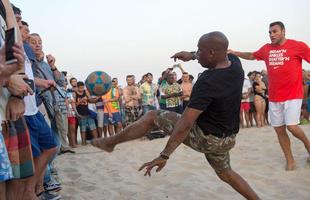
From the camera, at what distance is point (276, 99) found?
222 inches

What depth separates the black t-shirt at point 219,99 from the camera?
10.5ft

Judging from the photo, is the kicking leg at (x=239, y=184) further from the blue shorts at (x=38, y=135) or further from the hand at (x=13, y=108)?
the hand at (x=13, y=108)

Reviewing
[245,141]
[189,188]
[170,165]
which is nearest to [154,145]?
[245,141]

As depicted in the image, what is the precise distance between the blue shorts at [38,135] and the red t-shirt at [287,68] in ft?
11.1

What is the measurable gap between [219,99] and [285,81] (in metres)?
2.64

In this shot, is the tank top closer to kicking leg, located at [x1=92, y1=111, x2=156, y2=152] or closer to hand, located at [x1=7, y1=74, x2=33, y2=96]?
kicking leg, located at [x1=92, y1=111, x2=156, y2=152]

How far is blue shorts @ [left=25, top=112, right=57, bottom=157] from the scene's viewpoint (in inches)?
137

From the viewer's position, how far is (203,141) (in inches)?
135

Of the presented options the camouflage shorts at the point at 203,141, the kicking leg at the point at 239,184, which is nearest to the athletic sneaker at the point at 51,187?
the camouflage shorts at the point at 203,141

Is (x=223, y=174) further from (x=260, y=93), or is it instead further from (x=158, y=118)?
(x=260, y=93)

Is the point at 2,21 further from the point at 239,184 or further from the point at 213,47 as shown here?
the point at 239,184

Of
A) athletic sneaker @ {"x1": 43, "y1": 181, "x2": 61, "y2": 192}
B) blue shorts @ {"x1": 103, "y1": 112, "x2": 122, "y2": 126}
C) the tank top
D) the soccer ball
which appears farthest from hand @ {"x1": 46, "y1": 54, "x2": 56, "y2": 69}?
blue shorts @ {"x1": 103, "y1": 112, "x2": 122, "y2": 126}

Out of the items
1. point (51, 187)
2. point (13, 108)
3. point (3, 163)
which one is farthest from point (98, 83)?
point (3, 163)

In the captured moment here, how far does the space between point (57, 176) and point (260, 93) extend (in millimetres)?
8182
